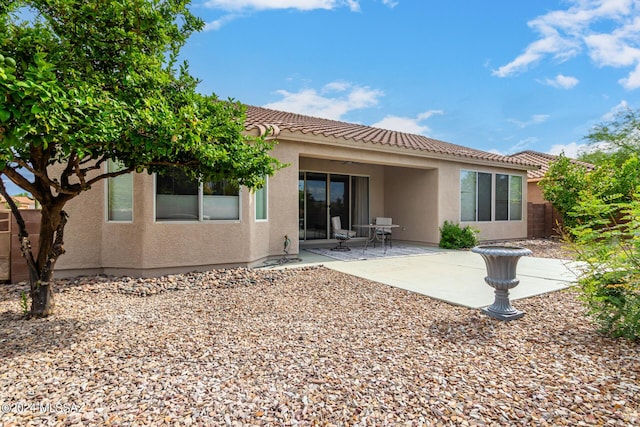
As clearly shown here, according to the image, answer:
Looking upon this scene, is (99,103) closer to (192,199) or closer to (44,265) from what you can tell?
(44,265)

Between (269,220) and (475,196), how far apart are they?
869 centimetres

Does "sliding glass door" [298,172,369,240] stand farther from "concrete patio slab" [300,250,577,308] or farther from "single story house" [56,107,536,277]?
"concrete patio slab" [300,250,577,308]

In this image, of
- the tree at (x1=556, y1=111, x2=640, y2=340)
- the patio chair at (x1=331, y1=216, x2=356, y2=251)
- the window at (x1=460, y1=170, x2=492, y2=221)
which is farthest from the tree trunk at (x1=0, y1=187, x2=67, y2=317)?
the window at (x1=460, y1=170, x2=492, y2=221)

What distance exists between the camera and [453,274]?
720cm

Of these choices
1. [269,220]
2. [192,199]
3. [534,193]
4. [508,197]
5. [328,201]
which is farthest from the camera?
[534,193]

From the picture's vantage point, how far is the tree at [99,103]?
2.71 metres

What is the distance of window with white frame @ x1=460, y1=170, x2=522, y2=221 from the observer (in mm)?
12383

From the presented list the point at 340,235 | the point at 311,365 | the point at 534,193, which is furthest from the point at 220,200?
the point at 534,193

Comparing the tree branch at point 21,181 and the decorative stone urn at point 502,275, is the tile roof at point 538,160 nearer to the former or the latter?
the decorative stone urn at point 502,275

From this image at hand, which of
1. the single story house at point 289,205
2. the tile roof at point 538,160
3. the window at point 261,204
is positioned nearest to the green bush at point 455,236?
the single story house at point 289,205

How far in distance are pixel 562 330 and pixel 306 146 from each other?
6.94m

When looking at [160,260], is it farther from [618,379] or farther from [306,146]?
[618,379]

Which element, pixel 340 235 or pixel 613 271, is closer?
pixel 613 271

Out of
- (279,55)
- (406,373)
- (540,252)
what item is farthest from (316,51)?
(406,373)
